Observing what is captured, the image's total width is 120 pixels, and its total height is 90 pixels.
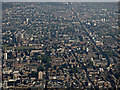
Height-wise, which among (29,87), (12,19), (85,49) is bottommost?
(29,87)

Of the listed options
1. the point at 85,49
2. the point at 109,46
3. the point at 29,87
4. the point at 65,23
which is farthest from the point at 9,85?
the point at 65,23

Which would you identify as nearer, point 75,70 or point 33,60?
point 75,70

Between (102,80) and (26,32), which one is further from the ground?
(26,32)

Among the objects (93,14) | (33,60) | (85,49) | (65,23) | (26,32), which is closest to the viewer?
(33,60)

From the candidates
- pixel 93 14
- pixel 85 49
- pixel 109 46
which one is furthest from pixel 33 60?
pixel 93 14

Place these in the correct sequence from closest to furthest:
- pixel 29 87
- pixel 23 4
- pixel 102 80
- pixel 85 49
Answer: pixel 29 87, pixel 102 80, pixel 85 49, pixel 23 4

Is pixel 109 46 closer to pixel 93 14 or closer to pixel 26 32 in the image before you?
pixel 26 32
